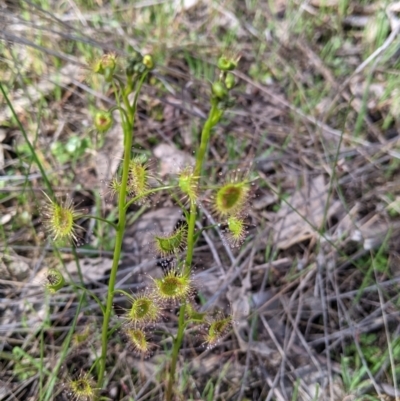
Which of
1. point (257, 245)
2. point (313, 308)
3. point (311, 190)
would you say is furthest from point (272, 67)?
point (313, 308)

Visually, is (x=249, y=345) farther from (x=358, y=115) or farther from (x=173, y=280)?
(x=358, y=115)

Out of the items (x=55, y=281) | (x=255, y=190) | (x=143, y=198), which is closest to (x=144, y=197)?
(x=143, y=198)

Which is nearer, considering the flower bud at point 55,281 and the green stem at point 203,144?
the green stem at point 203,144

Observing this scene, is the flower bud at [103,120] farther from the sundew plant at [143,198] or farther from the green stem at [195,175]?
the green stem at [195,175]

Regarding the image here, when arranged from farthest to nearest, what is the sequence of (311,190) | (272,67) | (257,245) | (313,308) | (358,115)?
(272,67)
(358,115)
(311,190)
(257,245)
(313,308)

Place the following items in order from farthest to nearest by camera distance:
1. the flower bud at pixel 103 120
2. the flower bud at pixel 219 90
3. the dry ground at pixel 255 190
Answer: the dry ground at pixel 255 190, the flower bud at pixel 103 120, the flower bud at pixel 219 90

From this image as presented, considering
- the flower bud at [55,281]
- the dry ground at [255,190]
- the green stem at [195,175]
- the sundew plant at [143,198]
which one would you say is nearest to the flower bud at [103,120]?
the sundew plant at [143,198]

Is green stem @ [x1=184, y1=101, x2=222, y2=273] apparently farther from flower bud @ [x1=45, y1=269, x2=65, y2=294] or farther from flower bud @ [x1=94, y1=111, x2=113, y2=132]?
flower bud @ [x1=45, y1=269, x2=65, y2=294]

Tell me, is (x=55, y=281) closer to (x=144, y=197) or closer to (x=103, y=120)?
(x=144, y=197)

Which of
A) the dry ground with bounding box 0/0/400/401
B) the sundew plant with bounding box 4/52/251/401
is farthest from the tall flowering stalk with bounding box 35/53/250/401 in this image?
the dry ground with bounding box 0/0/400/401
